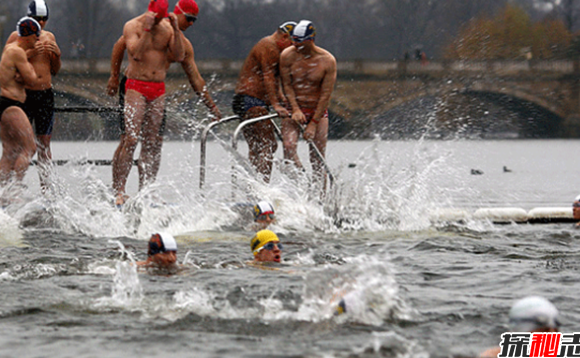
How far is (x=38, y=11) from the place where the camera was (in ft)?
32.4

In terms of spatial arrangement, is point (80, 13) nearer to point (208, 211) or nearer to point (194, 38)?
point (194, 38)

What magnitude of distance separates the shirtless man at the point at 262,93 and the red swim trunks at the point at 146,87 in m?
1.20

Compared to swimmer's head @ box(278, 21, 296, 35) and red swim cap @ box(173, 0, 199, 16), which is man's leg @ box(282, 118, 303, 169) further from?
red swim cap @ box(173, 0, 199, 16)

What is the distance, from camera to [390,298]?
18.2ft

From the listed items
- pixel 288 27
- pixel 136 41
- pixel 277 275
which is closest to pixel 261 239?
pixel 277 275

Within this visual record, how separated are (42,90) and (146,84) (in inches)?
43.5

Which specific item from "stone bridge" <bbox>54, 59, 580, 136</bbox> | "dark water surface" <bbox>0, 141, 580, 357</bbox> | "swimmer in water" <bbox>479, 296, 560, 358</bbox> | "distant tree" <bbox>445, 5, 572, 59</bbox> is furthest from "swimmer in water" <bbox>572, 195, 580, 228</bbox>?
"stone bridge" <bbox>54, 59, 580, 136</bbox>

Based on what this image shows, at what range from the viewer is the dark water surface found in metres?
4.94

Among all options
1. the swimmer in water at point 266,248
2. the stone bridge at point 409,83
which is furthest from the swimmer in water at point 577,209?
the stone bridge at point 409,83

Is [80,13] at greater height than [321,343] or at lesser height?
greater

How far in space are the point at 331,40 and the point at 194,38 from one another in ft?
31.5

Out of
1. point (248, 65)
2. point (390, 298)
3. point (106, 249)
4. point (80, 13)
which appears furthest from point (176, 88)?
point (390, 298)

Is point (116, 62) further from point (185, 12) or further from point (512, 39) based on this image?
point (512, 39)

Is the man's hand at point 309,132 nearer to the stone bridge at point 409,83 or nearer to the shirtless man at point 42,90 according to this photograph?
the shirtless man at point 42,90
